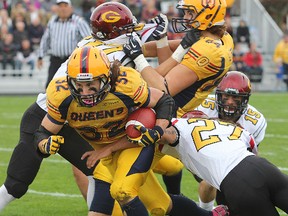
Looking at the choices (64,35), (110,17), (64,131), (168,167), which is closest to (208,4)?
(110,17)

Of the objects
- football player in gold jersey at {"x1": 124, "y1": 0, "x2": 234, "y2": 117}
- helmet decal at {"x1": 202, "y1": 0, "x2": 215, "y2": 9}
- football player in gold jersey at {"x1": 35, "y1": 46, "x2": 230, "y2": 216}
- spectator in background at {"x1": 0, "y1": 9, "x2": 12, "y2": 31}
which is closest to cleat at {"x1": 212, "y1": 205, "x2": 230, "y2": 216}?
football player in gold jersey at {"x1": 35, "y1": 46, "x2": 230, "y2": 216}

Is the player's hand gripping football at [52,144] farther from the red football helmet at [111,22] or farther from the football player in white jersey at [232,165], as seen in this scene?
the red football helmet at [111,22]

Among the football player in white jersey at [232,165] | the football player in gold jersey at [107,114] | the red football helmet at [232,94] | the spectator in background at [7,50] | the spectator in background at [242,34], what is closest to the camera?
the football player in white jersey at [232,165]

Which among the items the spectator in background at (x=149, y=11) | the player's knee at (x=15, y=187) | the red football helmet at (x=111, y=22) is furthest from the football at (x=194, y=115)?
the spectator in background at (x=149, y=11)

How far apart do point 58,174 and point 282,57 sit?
957 cm

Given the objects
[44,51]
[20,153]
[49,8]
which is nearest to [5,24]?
[49,8]

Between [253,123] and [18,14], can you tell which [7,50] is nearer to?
[18,14]

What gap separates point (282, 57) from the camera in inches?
630

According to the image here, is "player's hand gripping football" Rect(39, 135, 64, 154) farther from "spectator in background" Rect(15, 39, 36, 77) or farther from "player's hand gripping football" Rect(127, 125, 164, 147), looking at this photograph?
"spectator in background" Rect(15, 39, 36, 77)

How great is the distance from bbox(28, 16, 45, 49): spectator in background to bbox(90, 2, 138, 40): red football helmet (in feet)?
37.3

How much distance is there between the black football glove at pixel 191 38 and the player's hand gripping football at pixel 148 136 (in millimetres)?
920

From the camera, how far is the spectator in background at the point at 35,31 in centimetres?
1606

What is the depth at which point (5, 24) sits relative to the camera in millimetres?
15820

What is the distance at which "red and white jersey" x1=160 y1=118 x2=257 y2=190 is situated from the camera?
4.21 meters
